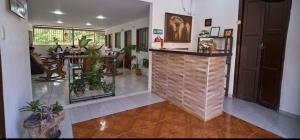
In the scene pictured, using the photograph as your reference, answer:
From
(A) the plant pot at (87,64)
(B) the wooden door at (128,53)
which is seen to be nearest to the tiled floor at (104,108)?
(A) the plant pot at (87,64)

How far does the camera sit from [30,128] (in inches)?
65.8

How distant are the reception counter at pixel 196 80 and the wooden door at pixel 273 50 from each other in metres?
0.95

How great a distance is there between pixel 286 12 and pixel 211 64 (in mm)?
1616

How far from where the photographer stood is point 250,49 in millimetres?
3445

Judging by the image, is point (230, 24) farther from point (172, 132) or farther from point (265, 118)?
point (172, 132)

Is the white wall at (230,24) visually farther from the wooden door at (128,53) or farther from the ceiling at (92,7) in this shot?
the wooden door at (128,53)

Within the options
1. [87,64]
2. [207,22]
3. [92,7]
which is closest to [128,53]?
[92,7]

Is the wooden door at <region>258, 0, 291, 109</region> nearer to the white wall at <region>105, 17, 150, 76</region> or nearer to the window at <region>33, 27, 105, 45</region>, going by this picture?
the white wall at <region>105, 17, 150, 76</region>

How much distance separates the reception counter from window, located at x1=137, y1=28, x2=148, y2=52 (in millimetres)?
2912

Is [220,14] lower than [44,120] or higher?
higher

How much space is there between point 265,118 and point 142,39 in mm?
4899

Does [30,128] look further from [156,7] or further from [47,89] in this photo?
[156,7]

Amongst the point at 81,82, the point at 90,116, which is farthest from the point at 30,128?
the point at 81,82

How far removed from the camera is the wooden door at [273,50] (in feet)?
9.45
